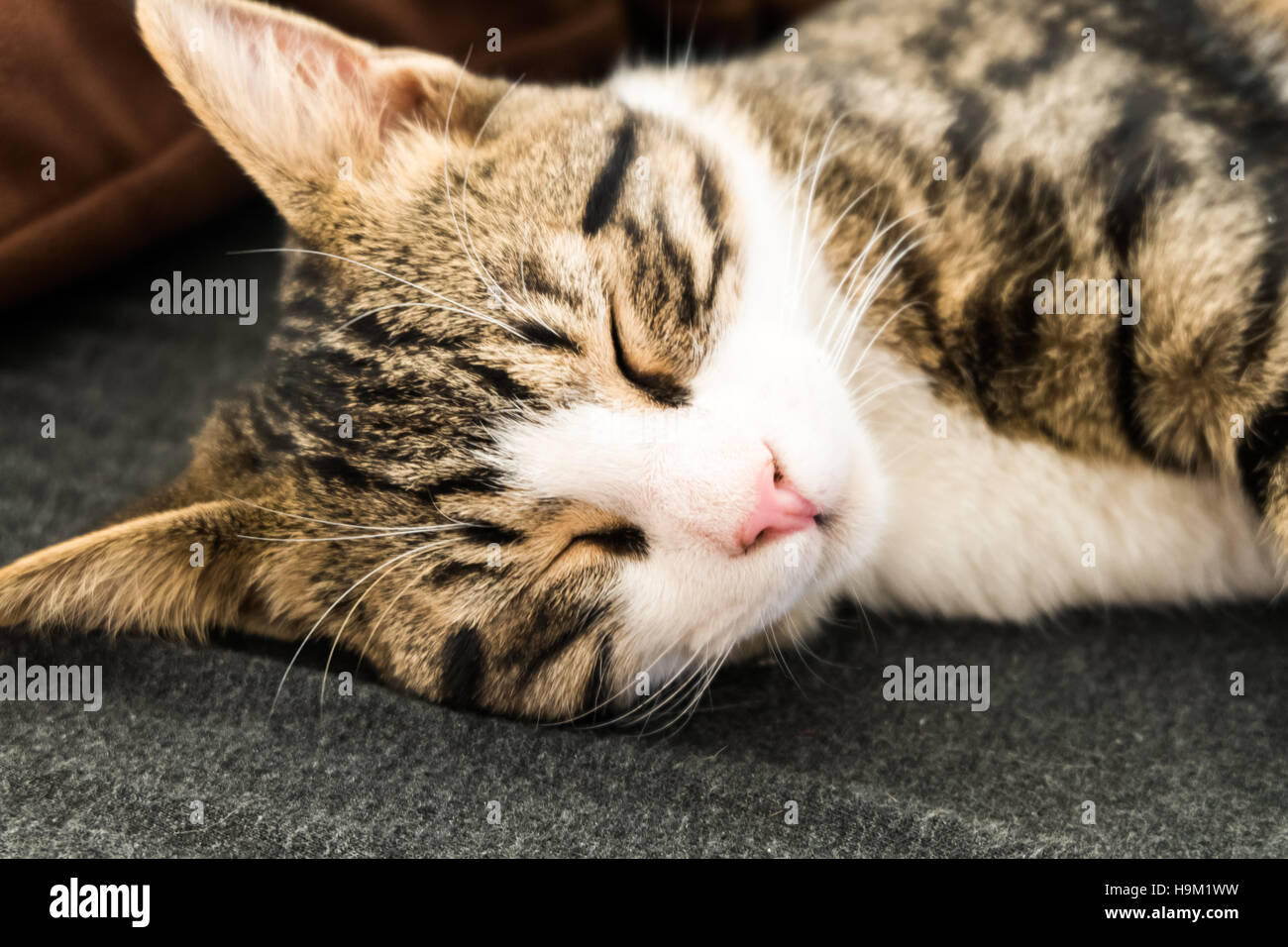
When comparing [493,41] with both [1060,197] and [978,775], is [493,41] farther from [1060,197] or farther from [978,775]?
[978,775]

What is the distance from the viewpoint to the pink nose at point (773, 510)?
1015 mm

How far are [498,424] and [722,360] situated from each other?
0.27 meters

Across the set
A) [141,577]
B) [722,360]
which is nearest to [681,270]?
[722,360]

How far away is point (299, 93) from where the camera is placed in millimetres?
1230

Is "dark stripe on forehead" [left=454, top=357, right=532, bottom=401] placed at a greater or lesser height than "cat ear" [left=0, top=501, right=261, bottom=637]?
greater

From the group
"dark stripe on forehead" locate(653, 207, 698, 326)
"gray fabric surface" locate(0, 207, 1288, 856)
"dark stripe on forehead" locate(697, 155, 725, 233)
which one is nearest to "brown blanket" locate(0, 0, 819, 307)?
"gray fabric surface" locate(0, 207, 1288, 856)

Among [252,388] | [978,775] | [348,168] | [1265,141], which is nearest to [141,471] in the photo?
[252,388]

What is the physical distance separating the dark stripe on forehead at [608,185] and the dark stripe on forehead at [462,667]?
1.63 ft

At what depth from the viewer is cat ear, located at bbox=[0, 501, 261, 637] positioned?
1.05 metres

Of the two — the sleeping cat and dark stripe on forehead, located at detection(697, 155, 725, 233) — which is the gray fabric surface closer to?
the sleeping cat

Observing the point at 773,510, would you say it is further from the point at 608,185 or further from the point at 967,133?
the point at 967,133

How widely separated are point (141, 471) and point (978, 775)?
4.70ft

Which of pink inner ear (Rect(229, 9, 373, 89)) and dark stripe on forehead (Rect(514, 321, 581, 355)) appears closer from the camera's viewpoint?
dark stripe on forehead (Rect(514, 321, 581, 355))
